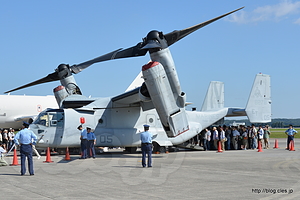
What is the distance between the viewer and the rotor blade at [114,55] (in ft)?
60.2

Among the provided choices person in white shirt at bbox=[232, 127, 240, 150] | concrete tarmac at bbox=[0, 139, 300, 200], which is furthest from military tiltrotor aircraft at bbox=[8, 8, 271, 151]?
concrete tarmac at bbox=[0, 139, 300, 200]

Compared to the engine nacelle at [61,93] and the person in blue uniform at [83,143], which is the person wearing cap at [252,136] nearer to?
the person in blue uniform at [83,143]

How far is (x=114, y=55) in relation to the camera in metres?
19.8

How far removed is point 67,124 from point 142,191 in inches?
431

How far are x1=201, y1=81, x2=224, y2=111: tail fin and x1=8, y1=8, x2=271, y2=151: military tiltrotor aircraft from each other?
1463 mm

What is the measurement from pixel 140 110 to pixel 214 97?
746 cm

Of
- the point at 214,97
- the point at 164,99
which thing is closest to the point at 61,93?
the point at 164,99

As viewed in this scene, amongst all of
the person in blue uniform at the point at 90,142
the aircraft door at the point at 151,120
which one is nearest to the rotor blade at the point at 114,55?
the aircraft door at the point at 151,120

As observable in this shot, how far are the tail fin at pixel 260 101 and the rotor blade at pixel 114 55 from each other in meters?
8.64

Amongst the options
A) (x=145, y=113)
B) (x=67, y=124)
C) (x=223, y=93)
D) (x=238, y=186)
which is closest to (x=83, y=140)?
(x=67, y=124)

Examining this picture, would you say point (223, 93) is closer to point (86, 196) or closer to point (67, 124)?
point (67, 124)

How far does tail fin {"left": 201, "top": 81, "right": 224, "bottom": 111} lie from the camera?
84.7 ft

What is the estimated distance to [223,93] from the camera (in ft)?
87.0

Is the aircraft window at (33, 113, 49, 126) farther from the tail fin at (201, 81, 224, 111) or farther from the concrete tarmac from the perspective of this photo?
the tail fin at (201, 81, 224, 111)
